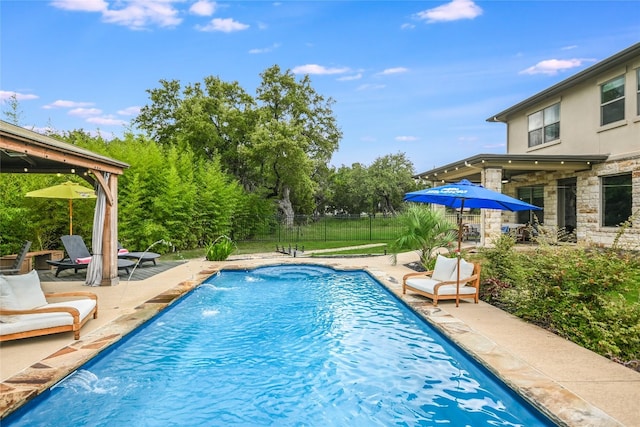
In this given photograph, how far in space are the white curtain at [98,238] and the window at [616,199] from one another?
546 inches

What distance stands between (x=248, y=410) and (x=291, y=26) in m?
12.6

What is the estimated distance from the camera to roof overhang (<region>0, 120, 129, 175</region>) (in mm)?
4877

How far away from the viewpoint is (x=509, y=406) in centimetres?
330

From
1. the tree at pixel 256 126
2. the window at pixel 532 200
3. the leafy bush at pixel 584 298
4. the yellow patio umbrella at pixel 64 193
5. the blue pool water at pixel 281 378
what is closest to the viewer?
the blue pool water at pixel 281 378

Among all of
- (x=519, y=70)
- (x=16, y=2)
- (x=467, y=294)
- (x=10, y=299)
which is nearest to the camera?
(x=10, y=299)

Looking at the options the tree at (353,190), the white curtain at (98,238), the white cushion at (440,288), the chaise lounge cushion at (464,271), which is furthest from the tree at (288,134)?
the chaise lounge cushion at (464,271)

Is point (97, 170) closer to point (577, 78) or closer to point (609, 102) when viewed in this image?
point (577, 78)

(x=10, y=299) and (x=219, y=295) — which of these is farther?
(x=219, y=295)

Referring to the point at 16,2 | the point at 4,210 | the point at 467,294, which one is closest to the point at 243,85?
the point at 16,2

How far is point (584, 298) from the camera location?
5.02m

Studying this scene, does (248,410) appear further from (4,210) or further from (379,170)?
(379,170)

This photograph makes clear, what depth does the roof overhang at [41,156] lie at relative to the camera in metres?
4.88

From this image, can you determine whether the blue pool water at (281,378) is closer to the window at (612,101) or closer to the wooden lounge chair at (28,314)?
the wooden lounge chair at (28,314)

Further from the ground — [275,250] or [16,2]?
[16,2]
